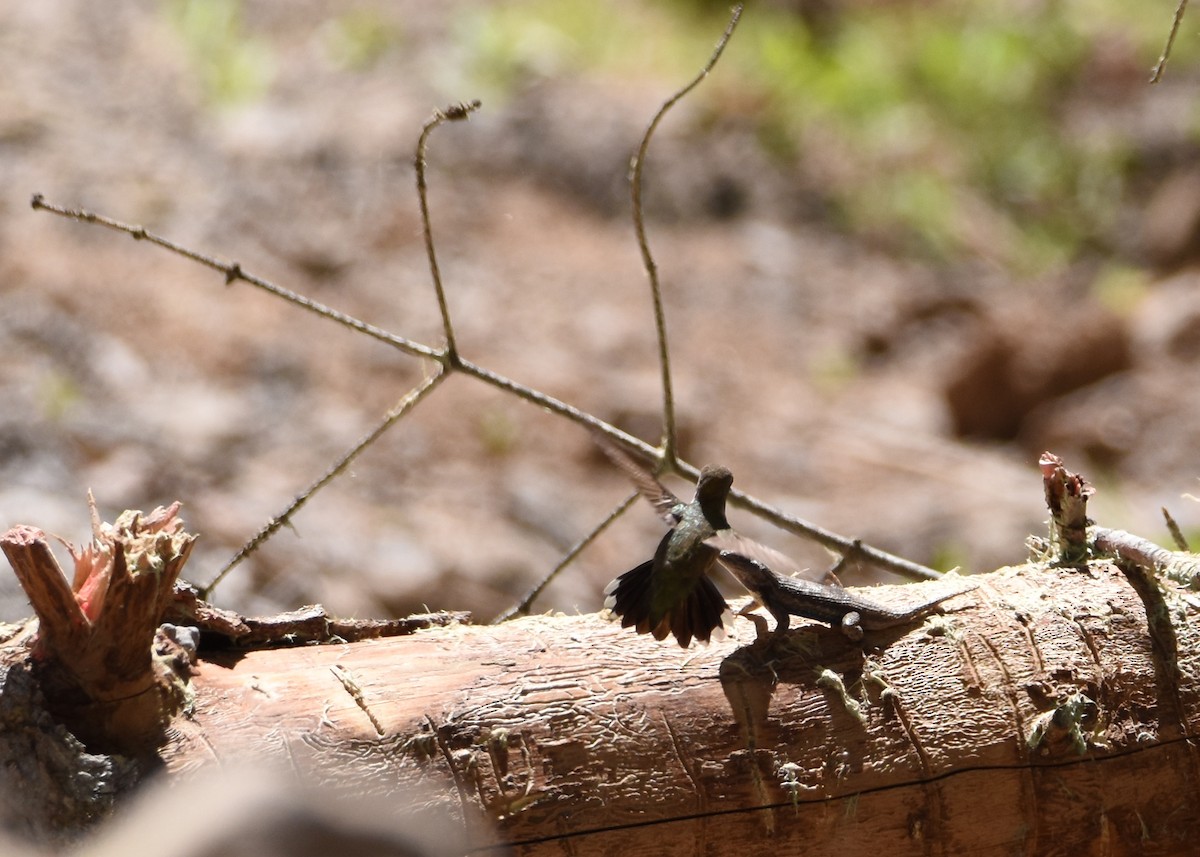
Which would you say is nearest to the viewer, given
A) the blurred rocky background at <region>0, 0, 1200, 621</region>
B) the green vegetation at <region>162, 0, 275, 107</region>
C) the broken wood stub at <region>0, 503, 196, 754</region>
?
the broken wood stub at <region>0, 503, 196, 754</region>

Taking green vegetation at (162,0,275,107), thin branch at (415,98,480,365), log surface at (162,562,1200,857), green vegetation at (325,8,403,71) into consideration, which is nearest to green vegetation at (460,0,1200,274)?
green vegetation at (325,8,403,71)

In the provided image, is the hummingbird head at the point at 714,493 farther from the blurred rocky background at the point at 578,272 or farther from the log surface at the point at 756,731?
the blurred rocky background at the point at 578,272

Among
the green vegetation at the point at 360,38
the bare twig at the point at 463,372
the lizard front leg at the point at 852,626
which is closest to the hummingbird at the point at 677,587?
the lizard front leg at the point at 852,626

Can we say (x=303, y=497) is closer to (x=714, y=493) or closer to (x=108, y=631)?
(x=108, y=631)

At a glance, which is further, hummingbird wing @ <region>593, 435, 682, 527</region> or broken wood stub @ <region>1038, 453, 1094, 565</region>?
broken wood stub @ <region>1038, 453, 1094, 565</region>

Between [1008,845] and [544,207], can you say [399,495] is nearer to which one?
[544,207]

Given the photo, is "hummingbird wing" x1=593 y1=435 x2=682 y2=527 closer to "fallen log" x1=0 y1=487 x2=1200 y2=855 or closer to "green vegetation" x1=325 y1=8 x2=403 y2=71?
"fallen log" x1=0 y1=487 x2=1200 y2=855

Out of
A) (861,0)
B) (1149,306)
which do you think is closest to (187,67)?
(861,0)
